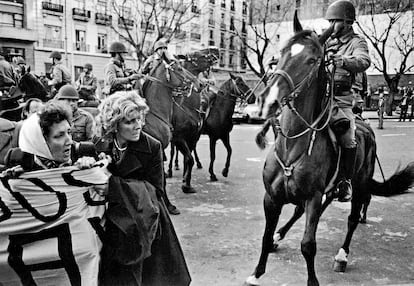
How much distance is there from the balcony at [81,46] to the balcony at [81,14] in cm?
224

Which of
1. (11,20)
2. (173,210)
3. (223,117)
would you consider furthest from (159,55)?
(11,20)

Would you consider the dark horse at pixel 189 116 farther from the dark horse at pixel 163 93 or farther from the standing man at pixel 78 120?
the standing man at pixel 78 120

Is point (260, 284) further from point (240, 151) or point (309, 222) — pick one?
point (240, 151)

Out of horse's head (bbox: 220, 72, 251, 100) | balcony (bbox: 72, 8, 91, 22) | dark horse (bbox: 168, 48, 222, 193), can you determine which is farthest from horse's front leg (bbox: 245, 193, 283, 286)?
balcony (bbox: 72, 8, 91, 22)

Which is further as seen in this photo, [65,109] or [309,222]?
[309,222]

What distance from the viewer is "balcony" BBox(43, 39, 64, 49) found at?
4138 centimetres

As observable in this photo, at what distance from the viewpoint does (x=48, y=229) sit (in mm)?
2979

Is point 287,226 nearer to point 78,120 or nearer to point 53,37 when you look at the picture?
point 78,120

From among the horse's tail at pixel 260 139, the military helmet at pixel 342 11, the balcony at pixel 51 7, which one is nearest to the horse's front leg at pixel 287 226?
the horse's tail at pixel 260 139

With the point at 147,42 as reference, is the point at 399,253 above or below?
below

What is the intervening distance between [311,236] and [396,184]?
249 cm

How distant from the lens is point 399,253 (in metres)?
5.87

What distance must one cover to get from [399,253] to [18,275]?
4.65 meters

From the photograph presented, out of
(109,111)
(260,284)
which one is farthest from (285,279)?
(109,111)
